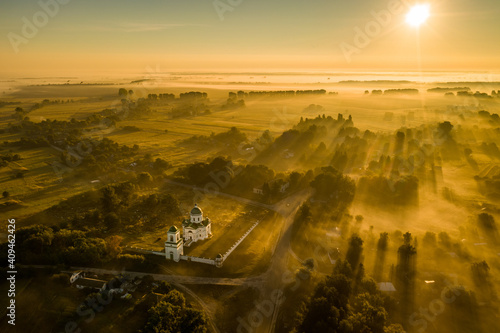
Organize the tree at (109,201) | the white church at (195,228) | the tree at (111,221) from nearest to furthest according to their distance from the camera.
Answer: the white church at (195,228), the tree at (111,221), the tree at (109,201)

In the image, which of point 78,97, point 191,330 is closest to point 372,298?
point 191,330

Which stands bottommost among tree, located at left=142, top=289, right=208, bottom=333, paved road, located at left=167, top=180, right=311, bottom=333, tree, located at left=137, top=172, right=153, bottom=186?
tree, located at left=142, top=289, right=208, bottom=333

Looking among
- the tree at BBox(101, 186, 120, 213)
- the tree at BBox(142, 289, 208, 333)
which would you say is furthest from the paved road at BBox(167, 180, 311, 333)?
the tree at BBox(101, 186, 120, 213)

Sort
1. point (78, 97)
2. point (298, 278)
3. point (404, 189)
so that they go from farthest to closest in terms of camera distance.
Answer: point (78, 97) → point (404, 189) → point (298, 278)

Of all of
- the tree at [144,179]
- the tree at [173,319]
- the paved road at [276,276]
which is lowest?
the tree at [173,319]

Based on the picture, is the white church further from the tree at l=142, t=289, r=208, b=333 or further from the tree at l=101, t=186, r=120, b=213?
the tree at l=101, t=186, r=120, b=213

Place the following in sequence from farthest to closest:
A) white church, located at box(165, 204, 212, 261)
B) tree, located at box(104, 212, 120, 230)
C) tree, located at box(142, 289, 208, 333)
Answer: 1. tree, located at box(104, 212, 120, 230)
2. white church, located at box(165, 204, 212, 261)
3. tree, located at box(142, 289, 208, 333)

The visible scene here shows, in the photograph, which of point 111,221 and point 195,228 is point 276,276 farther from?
point 111,221

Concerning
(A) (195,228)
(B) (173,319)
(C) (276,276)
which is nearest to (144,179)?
(A) (195,228)

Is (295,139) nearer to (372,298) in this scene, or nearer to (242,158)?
(242,158)

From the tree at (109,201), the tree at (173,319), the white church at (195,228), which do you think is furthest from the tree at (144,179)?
the tree at (173,319)

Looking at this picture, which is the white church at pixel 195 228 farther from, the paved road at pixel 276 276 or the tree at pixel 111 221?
the tree at pixel 111 221
